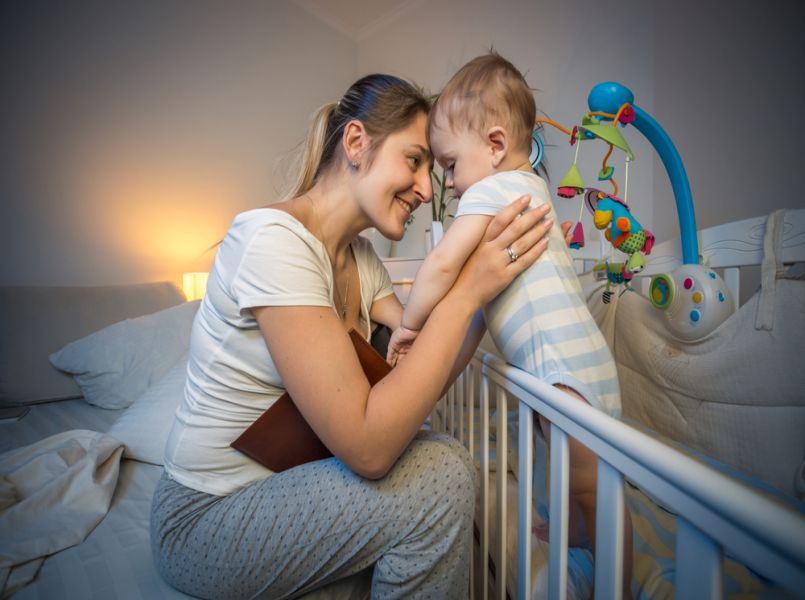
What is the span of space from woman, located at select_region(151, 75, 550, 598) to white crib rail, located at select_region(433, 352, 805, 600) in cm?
13

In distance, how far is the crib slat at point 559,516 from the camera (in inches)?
16.6

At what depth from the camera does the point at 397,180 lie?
796 mm

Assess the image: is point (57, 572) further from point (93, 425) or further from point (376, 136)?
point (376, 136)

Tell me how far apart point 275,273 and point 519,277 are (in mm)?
411

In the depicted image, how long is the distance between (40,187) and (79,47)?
731mm

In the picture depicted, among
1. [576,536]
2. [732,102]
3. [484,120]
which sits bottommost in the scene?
[576,536]

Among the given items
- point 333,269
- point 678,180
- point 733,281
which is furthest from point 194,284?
point 733,281

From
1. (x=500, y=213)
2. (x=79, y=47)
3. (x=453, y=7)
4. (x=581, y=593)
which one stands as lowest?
(x=581, y=593)

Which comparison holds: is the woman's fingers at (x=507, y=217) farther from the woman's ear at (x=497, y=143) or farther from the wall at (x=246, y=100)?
the wall at (x=246, y=100)

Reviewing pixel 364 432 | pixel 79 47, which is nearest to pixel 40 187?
pixel 79 47

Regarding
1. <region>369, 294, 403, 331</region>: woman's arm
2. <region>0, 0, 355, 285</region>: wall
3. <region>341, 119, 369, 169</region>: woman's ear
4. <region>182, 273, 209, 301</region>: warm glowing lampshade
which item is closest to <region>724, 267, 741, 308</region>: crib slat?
<region>369, 294, 403, 331</region>: woman's arm

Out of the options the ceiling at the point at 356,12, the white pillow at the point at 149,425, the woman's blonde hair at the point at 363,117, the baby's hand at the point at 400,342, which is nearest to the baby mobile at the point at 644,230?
the woman's blonde hair at the point at 363,117

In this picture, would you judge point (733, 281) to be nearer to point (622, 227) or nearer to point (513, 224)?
point (622, 227)

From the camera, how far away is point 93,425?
130 centimetres
